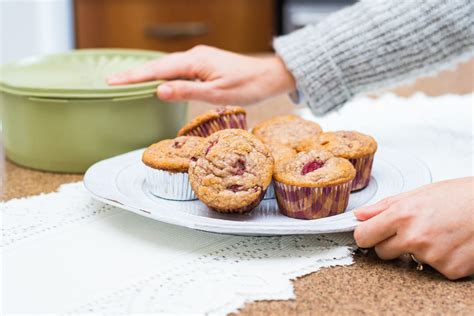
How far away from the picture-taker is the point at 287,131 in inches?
43.2

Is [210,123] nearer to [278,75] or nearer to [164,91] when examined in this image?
[164,91]

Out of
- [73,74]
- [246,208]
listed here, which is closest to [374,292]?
[246,208]

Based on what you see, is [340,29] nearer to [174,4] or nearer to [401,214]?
[401,214]

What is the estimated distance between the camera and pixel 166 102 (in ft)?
3.98

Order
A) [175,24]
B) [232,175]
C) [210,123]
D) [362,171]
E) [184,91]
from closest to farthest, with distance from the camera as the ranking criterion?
[232,175] < [362,171] < [210,123] < [184,91] < [175,24]

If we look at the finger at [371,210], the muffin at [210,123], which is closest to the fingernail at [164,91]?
the muffin at [210,123]

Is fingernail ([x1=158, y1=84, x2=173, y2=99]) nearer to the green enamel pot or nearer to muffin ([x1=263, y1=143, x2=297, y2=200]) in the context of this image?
the green enamel pot

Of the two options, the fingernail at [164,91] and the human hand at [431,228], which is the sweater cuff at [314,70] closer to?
the fingernail at [164,91]

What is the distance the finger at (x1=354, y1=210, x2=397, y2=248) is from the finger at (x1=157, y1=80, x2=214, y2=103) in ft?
1.63

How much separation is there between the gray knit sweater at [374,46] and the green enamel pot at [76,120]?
27 cm

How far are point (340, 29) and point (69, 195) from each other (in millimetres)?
588

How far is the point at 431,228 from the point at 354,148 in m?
0.25

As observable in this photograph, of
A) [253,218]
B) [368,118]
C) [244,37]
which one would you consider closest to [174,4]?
[244,37]

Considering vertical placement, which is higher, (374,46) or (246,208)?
(374,46)
